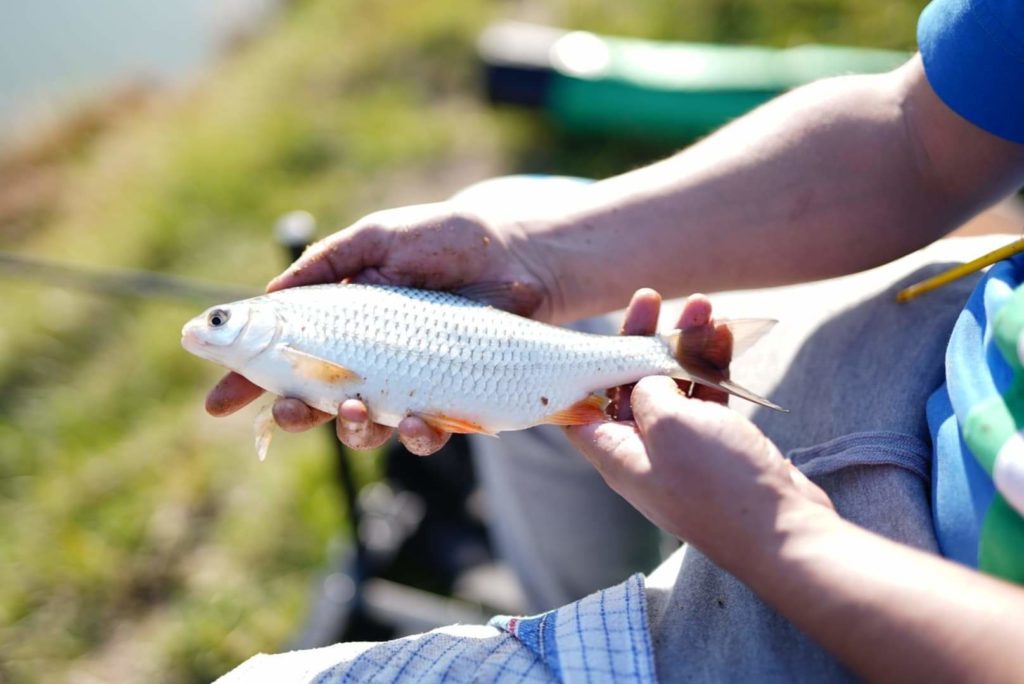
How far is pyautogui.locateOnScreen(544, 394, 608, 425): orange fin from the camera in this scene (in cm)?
163

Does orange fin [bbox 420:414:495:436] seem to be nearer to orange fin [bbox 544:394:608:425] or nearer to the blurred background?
orange fin [bbox 544:394:608:425]

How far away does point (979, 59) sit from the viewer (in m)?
→ 1.48

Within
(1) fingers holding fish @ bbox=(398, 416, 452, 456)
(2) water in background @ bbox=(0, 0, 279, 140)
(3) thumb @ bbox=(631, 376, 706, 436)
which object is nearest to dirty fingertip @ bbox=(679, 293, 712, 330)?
(3) thumb @ bbox=(631, 376, 706, 436)

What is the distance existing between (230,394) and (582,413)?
0.71 meters

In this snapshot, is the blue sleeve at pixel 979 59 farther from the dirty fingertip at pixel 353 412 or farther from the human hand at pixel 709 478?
the dirty fingertip at pixel 353 412

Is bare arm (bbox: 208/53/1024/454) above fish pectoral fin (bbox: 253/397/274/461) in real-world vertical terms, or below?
above

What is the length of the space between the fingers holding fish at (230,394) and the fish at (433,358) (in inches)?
1.6

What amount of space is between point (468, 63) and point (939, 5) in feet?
11.4

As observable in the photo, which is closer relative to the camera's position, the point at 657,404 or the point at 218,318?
the point at 657,404

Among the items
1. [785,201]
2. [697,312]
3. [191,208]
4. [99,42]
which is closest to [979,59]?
[785,201]

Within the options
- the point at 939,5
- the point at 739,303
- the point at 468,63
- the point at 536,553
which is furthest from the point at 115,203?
the point at 939,5

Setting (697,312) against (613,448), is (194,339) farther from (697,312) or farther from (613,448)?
(697,312)

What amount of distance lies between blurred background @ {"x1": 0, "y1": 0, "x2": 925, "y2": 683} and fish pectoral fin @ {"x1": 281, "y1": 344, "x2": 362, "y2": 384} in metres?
1.11

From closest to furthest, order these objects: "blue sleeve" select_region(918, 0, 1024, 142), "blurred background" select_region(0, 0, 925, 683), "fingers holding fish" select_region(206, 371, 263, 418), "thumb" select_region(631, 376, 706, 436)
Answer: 1. "thumb" select_region(631, 376, 706, 436)
2. "blue sleeve" select_region(918, 0, 1024, 142)
3. "fingers holding fish" select_region(206, 371, 263, 418)
4. "blurred background" select_region(0, 0, 925, 683)
